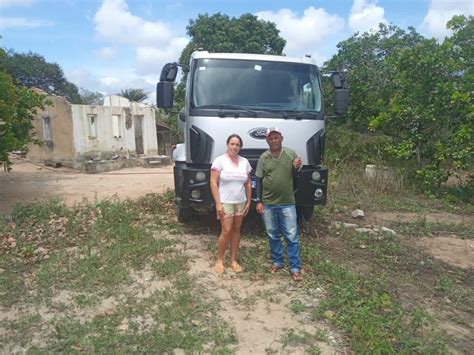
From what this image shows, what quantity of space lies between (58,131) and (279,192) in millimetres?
15067

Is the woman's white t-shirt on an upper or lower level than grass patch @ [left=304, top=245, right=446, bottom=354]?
upper

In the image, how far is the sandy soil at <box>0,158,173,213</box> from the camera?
1045cm

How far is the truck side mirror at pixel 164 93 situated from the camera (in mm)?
6098

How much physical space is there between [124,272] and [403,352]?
2.91 meters

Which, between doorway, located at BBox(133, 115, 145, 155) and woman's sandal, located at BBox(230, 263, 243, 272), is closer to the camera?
woman's sandal, located at BBox(230, 263, 243, 272)

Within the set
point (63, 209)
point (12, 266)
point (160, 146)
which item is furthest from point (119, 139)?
point (12, 266)

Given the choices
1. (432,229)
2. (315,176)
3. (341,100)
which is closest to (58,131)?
(341,100)

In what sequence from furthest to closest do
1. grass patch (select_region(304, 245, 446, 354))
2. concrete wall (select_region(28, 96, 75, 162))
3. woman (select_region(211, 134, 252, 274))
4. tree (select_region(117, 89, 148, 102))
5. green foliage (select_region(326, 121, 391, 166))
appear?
tree (select_region(117, 89, 148, 102)), concrete wall (select_region(28, 96, 75, 162)), green foliage (select_region(326, 121, 391, 166)), woman (select_region(211, 134, 252, 274)), grass patch (select_region(304, 245, 446, 354))

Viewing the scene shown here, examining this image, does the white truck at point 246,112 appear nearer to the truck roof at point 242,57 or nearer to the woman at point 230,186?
the truck roof at point 242,57

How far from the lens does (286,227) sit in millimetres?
4789

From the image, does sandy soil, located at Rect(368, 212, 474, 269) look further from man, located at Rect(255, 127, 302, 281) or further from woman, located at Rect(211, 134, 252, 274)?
woman, located at Rect(211, 134, 252, 274)

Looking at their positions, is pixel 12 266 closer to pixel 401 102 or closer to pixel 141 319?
pixel 141 319

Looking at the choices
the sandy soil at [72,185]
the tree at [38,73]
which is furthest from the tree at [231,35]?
the tree at [38,73]

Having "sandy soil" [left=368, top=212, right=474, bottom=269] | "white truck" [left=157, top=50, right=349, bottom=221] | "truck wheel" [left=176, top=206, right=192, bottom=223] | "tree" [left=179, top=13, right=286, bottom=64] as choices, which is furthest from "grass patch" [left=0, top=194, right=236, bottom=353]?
"tree" [left=179, top=13, right=286, bottom=64]
